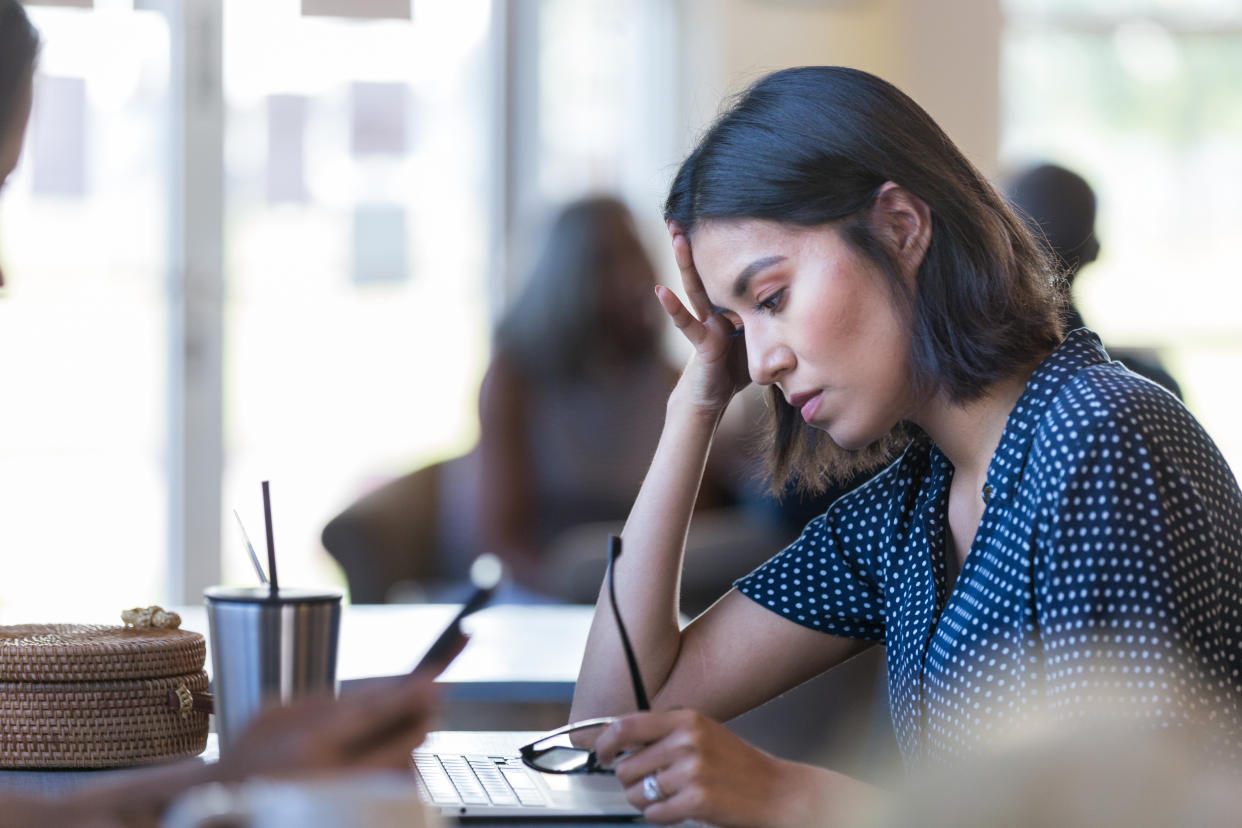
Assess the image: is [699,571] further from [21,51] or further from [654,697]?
[21,51]

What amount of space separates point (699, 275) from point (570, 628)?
26.8 inches

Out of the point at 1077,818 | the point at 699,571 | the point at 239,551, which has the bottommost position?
the point at 239,551

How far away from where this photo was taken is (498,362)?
137 inches

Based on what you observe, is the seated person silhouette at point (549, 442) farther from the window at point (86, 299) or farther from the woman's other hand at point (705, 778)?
the woman's other hand at point (705, 778)

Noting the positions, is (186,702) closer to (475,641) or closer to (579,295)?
(475,641)

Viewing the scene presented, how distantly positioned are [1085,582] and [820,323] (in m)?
0.34

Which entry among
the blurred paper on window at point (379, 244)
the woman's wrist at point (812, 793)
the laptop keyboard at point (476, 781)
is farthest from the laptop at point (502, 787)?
the blurred paper on window at point (379, 244)

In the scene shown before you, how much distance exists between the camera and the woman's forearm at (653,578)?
57.0 inches

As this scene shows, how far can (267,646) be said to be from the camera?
2.91ft

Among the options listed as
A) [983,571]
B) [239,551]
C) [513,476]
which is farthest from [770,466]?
[239,551]

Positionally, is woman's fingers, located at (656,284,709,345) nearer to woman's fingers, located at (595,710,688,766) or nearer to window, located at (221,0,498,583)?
woman's fingers, located at (595,710,688,766)

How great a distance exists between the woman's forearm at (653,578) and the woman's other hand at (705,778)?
45cm

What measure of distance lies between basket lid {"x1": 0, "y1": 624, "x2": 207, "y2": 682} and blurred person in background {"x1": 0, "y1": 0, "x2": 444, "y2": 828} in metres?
0.46

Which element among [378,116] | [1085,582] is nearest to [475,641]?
[1085,582]
